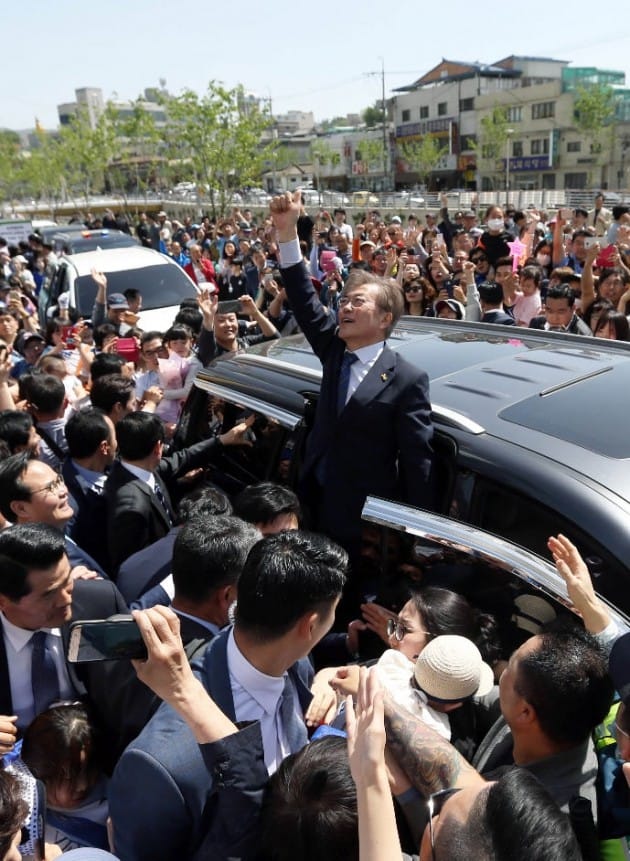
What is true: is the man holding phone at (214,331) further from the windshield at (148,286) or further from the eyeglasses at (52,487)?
the windshield at (148,286)

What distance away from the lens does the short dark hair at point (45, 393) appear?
4332 mm

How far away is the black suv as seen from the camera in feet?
6.35

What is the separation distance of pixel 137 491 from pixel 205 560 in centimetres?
122

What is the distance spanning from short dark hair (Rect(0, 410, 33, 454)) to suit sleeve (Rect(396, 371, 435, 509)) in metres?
Answer: 2.36

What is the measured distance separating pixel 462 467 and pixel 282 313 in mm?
5053

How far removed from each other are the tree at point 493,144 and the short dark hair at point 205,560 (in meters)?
50.5

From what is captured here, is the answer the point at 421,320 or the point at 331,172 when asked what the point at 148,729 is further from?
the point at 331,172

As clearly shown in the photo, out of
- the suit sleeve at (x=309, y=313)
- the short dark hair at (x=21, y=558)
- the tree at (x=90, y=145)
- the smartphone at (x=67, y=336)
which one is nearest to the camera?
the short dark hair at (x=21, y=558)

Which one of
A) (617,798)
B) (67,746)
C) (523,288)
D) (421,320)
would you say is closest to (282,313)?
(523,288)

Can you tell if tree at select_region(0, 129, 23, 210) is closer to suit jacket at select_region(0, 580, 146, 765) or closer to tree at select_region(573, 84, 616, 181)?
tree at select_region(573, 84, 616, 181)

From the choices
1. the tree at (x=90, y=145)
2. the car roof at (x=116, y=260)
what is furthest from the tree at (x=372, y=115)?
the car roof at (x=116, y=260)

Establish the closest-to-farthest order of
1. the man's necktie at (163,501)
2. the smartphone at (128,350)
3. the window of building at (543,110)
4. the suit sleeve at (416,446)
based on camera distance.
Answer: the suit sleeve at (416,446)
the man's necktie at (163,501)
the smartphone at (128,350)
the window of building at (543,110)


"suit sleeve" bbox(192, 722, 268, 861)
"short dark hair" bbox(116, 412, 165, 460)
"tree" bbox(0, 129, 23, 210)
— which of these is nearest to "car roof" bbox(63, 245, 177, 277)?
"short dark hair" bbox(116, 412, 165, 460)

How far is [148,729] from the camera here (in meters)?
1.53
